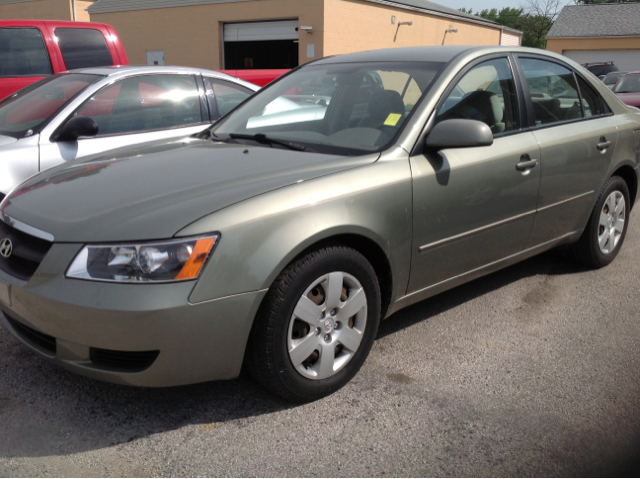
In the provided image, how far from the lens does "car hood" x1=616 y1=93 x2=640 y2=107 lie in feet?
36.8

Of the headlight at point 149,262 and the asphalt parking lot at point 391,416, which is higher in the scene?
the headlight at point 149,262

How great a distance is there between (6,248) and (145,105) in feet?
9.04

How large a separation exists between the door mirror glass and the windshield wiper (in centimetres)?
68

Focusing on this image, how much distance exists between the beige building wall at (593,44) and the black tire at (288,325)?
44.3 metres

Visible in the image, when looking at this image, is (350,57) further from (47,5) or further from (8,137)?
(47,5)

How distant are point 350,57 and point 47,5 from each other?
2931cm

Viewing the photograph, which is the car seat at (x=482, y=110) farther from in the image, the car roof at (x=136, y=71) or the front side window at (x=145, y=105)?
the car roof at (x=136, y=71)

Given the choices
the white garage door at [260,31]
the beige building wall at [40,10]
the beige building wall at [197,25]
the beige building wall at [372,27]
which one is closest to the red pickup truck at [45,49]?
the beige building wall at [197,25]

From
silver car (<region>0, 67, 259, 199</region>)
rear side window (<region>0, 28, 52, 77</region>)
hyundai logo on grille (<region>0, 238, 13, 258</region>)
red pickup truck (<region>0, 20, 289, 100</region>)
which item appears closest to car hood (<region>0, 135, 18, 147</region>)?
silver car (<region>0, 67, 259, 199</region>)

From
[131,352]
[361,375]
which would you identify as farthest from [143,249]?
[361,375]

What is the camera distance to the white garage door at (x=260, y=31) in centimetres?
2320

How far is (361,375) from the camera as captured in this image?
3121 millimetres

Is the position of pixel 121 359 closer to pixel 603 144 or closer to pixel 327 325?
pixel 327 325

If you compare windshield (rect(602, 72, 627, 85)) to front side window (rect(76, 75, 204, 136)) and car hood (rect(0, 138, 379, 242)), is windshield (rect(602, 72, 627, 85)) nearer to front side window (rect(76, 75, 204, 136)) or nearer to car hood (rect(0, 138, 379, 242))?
front side window (rect(76, 75, 204, 136))
